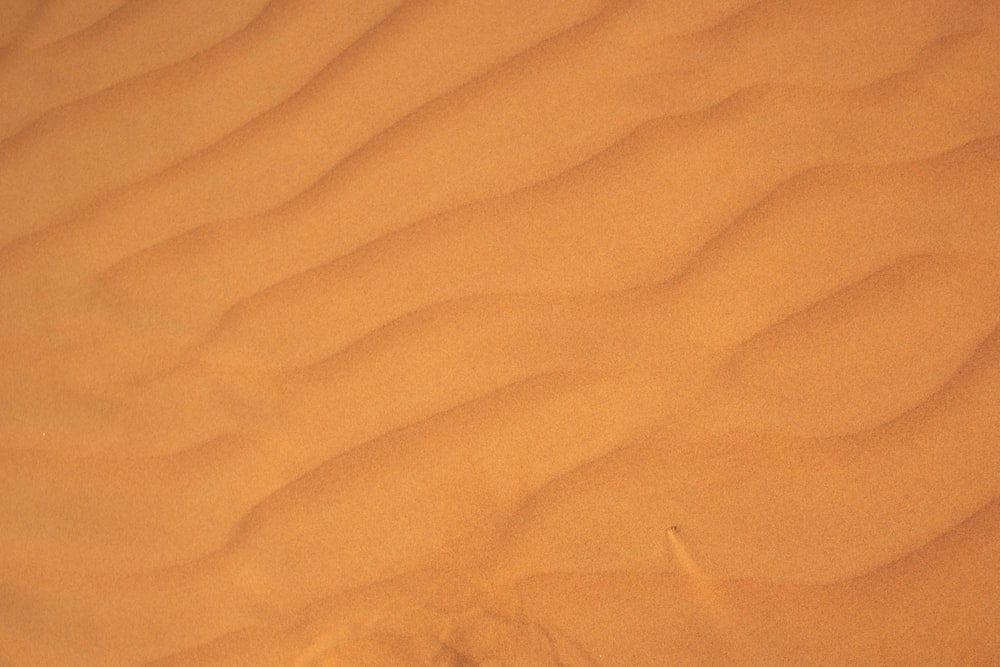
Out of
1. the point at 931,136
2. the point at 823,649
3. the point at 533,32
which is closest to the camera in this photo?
the point at 823,649

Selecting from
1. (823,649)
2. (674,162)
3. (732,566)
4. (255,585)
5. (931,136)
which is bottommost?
(823,649)

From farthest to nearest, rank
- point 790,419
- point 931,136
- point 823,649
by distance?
point 931,136 < point 790,419 < point 823,649

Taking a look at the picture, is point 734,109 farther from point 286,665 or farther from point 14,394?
point 14,394

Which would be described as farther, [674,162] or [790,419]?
[674,162]

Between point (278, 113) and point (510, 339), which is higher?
point (278, 113)

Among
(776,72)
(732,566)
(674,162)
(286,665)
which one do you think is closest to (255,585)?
(286,665)

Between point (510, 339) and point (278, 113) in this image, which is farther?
point (278, 113)

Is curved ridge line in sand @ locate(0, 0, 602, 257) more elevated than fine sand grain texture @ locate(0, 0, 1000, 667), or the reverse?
curved ridge line in sand @ locate(0, 0, 602, 257)

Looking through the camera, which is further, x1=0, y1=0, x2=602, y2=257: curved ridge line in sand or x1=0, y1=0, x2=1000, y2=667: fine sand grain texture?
x1=0, y1=0, x2=602, y2=257: curved ridge line in sand
